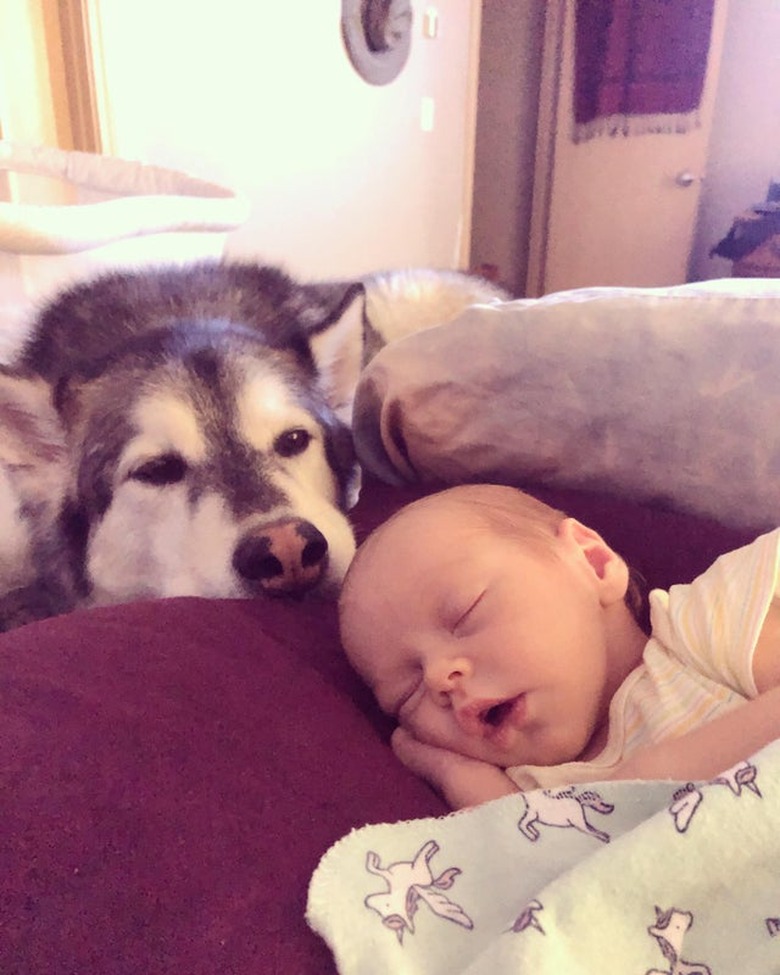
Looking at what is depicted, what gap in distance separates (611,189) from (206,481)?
4.77m

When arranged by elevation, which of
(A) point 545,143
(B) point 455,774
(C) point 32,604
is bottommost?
(C) point 32,604

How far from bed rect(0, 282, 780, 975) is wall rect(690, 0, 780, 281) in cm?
479

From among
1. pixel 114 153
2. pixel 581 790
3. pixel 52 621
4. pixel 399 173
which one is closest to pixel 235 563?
pixel 52 621

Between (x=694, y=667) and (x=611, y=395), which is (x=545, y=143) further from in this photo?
(x=694, y=667)

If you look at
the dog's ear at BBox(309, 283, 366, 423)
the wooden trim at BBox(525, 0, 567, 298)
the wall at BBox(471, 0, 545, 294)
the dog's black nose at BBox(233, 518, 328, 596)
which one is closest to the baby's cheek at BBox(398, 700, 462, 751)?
the dog's black nose at BBox(233, 518, 328, 596)

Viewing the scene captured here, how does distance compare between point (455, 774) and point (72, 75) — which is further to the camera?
point (72, 75)

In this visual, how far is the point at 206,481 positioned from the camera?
1312 millimetres

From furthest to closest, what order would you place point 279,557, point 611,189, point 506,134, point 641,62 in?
point 506,134 → point 611,189 → point 641,62 → point 279,557

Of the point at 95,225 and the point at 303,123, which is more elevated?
the point at 303,123

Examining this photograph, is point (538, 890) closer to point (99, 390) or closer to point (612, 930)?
point (612, 930)

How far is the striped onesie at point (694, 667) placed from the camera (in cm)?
86

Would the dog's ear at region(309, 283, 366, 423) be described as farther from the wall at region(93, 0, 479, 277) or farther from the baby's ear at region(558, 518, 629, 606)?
the wall at region(93, 0, 479, 277)

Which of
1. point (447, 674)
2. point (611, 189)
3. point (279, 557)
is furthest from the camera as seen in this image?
point (611, 189)

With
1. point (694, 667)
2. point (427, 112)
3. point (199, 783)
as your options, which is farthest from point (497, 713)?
A: point (427, 112)
